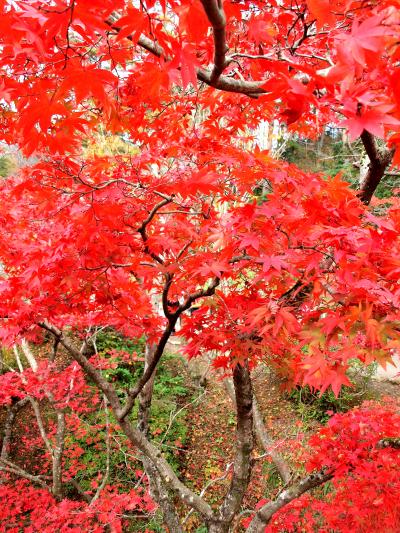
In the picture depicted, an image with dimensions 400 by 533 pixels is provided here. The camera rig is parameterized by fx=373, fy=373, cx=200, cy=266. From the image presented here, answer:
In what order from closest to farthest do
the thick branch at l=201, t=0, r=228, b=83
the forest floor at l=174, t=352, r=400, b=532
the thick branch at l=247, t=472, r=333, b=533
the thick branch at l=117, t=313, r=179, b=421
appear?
the thick branch at l=201, t=0, r=228, b=83, the thick branch at l=117, t=313, r=179, b=421, the thick branch at l=247, t=472, r=333, b=533, the forest floor at l=174, t=352, r=400, b=532

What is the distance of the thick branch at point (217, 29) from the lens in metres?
1.22

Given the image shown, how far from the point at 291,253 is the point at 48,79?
5.02 ft

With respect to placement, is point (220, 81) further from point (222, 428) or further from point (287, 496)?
point (222, 428)

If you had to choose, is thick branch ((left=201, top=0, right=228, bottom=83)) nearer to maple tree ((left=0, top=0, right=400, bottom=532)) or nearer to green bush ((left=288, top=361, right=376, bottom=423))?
maple tree ((left=0, top=0, right=400, bottom=532))

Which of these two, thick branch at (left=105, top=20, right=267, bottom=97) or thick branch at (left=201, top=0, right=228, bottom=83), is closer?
thick branch at (left=201, top=0, right=228, bottom=83)

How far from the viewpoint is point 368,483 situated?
4.14 m

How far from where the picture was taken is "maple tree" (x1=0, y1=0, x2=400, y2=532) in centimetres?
145

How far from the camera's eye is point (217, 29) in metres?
1.34

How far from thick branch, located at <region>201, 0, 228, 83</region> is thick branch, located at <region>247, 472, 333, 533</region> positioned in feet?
11.2

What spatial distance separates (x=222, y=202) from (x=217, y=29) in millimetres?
2096

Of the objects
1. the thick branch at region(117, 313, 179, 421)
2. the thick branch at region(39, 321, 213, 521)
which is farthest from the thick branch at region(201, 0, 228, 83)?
the thick branch at region(39, 321, 213, 521)

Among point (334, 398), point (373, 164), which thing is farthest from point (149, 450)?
point (334, 398)

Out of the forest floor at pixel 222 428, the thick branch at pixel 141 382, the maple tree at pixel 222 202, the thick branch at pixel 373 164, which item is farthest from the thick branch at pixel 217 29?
the forest floor at pixel 222 428

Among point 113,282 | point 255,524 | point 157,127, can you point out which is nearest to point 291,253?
point 113,282
